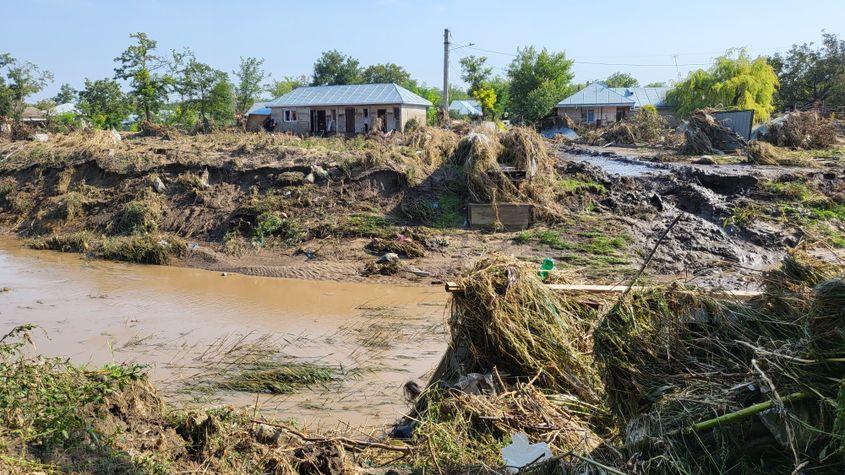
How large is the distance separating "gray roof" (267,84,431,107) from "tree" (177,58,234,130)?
4528 mm

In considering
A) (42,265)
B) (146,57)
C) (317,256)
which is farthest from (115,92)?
(317,256)

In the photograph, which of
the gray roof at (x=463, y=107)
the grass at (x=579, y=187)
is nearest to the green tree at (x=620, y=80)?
the gray roof at (x=463, y=107)

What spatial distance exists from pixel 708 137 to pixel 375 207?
12.4 m

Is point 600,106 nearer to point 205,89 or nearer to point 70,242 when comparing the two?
point 205,89

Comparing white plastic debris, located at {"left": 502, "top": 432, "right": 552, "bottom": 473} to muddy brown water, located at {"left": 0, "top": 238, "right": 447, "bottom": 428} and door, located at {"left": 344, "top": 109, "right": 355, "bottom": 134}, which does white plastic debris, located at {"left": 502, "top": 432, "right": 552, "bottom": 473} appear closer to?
muddy brown water, located at {"left": 0, "top": 238, "right": 447, "bottom": 428}

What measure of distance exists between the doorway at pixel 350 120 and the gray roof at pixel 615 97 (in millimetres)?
13429

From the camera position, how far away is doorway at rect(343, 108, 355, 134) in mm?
34000

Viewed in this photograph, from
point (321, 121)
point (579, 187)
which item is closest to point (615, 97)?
point (321, 121)

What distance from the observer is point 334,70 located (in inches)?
2003

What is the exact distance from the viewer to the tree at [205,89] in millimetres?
36125

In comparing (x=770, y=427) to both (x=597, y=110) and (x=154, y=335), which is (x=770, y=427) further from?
(x=597, y=110)

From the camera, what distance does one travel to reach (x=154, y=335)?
28.3 feet

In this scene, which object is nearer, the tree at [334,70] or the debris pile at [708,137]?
the debris pile at [708,137]

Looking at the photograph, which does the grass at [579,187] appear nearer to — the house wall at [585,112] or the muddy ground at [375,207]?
the muddy ground at [375,207]
